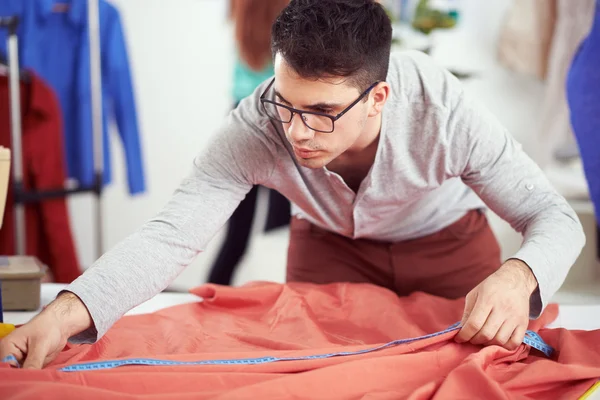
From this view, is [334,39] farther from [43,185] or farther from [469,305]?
[43,185]

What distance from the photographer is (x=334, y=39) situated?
1.43 meters

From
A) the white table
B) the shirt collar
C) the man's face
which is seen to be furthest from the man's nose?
the shirt collar

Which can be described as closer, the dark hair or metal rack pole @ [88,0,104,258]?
the dark hair

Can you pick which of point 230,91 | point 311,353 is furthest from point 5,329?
point 230,91

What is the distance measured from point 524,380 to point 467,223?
0.75 metres

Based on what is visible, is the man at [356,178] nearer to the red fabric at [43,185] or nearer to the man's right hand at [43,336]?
the man's right hand at [43,336]

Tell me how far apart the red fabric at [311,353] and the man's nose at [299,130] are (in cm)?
38

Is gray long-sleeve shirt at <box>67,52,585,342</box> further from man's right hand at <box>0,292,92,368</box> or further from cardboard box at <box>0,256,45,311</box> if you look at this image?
cardboard box at <box>0,256,45,311</box>

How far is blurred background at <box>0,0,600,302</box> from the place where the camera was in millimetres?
3471

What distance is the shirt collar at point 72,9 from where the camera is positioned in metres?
3.06

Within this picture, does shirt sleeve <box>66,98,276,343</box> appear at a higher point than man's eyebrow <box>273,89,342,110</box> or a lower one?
lower

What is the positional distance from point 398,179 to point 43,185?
1.85 metres

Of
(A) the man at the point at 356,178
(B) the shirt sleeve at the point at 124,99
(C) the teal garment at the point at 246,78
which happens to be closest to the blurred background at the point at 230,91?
(B) the shirt sleeve at the point at 124,99

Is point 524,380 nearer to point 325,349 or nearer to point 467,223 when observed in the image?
point 325,349
